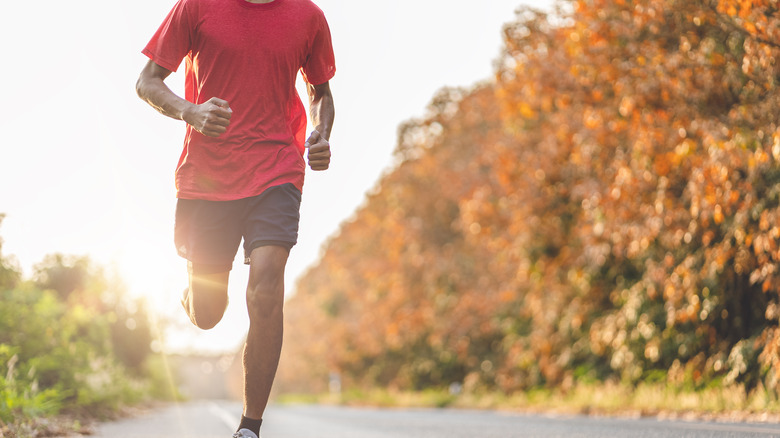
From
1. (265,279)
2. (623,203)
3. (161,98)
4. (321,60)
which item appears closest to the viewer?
(265,279)

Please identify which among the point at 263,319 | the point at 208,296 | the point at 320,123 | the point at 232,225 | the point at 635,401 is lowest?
the point at 635,401

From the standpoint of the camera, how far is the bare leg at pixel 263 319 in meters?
3.68

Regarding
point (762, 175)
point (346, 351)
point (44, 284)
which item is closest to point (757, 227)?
point (762, 175)

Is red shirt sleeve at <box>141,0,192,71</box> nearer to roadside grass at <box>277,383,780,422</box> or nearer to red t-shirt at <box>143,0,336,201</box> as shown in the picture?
red t-shirt at <box>143,0,336,201</box>

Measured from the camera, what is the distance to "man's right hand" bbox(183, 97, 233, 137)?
11.9 ft

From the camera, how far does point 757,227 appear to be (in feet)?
31.2

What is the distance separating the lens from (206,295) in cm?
406

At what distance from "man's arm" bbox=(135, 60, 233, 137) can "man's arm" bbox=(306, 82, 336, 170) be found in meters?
0.44

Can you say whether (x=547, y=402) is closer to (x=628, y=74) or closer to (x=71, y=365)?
(x=628, y=74)

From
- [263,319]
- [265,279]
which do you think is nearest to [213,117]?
[265,279]

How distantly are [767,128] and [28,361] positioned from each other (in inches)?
282

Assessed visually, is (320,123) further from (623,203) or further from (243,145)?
(623,203)

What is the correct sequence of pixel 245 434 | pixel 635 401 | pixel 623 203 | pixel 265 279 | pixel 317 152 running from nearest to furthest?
pixel 245 434, pixel 265 279, pixel 317 152, pixel 623 203, pixel 635 401

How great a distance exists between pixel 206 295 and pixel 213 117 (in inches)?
34.7
